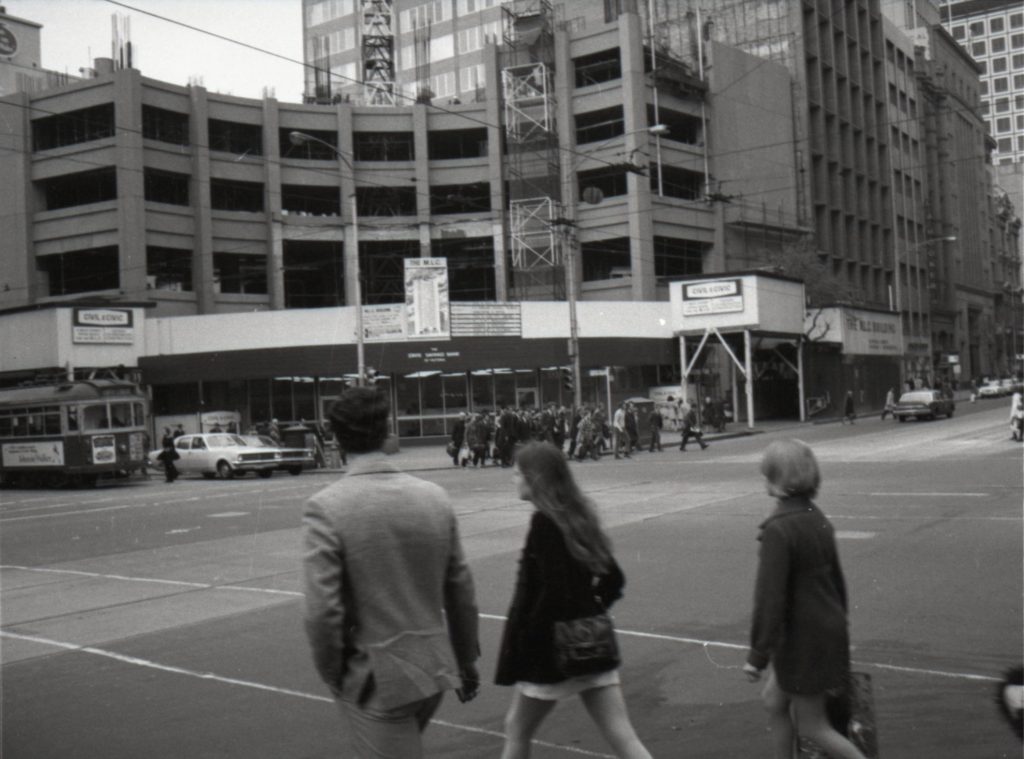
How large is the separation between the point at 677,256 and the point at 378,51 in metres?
22.9

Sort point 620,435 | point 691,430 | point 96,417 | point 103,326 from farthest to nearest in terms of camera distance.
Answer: point 103,326
point 691,430
point 620,435
point 96,417

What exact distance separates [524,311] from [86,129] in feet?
80.9

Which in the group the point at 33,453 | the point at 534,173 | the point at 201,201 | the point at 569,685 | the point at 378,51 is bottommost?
the point at 33,453

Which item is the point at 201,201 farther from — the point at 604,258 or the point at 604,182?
the point at 604,258

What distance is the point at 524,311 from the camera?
46.3 meters

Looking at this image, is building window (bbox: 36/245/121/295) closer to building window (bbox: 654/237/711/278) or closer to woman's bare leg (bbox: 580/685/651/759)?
building window (bbox: 654/237/711/278)

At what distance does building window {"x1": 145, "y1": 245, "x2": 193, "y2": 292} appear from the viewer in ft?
175

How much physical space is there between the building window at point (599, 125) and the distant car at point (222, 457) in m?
30.3

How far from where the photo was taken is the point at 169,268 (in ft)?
179

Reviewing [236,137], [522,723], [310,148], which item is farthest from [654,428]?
[236,137]

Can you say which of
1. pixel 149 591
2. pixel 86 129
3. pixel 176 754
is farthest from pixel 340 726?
pixel 86 129

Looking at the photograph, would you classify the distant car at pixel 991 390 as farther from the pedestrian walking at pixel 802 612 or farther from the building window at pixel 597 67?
the pedestrian walking at pixel 802 612

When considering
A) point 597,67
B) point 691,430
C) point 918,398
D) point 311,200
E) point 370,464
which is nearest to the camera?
point 370,464

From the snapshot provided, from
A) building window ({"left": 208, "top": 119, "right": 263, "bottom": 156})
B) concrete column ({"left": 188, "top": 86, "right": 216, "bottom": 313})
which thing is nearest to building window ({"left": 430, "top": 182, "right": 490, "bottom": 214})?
building window ({"left": 208, "top": 119, "right": 263, "bottom": 156})
